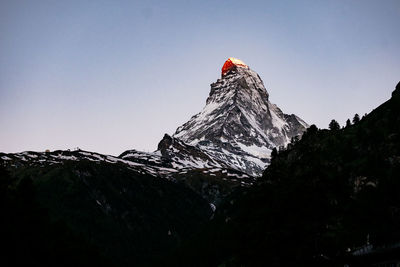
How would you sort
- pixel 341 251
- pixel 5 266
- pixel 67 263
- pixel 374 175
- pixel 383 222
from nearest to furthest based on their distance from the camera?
pixel 341 251, pixel 5 266, pixel 383 222, pixel 67 263, pixel 374 175

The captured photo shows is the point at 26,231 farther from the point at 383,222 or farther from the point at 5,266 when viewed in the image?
the point at 383,222

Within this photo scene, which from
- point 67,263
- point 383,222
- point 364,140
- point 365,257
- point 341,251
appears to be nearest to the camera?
point 341,251

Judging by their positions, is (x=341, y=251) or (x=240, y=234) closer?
(x=341, y=251)

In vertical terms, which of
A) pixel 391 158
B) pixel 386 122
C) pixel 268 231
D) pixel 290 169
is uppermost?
pixel 386 122

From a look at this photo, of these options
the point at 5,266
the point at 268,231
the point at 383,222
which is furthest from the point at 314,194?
the point at 5,266

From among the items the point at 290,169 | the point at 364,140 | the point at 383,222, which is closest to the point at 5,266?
the point at 290,169

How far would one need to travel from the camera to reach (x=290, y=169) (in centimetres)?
4625

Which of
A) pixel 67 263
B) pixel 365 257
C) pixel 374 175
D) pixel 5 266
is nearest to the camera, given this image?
pixel 5 266

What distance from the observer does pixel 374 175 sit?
495ft

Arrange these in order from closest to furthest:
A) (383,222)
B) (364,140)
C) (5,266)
→ 1. (5,266)
2. (383,222)
3. (364,140)

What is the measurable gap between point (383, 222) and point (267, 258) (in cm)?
1295

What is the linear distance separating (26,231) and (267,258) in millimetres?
22254

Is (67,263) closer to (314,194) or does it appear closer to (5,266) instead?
(5,266)

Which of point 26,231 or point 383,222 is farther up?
point 26,231
